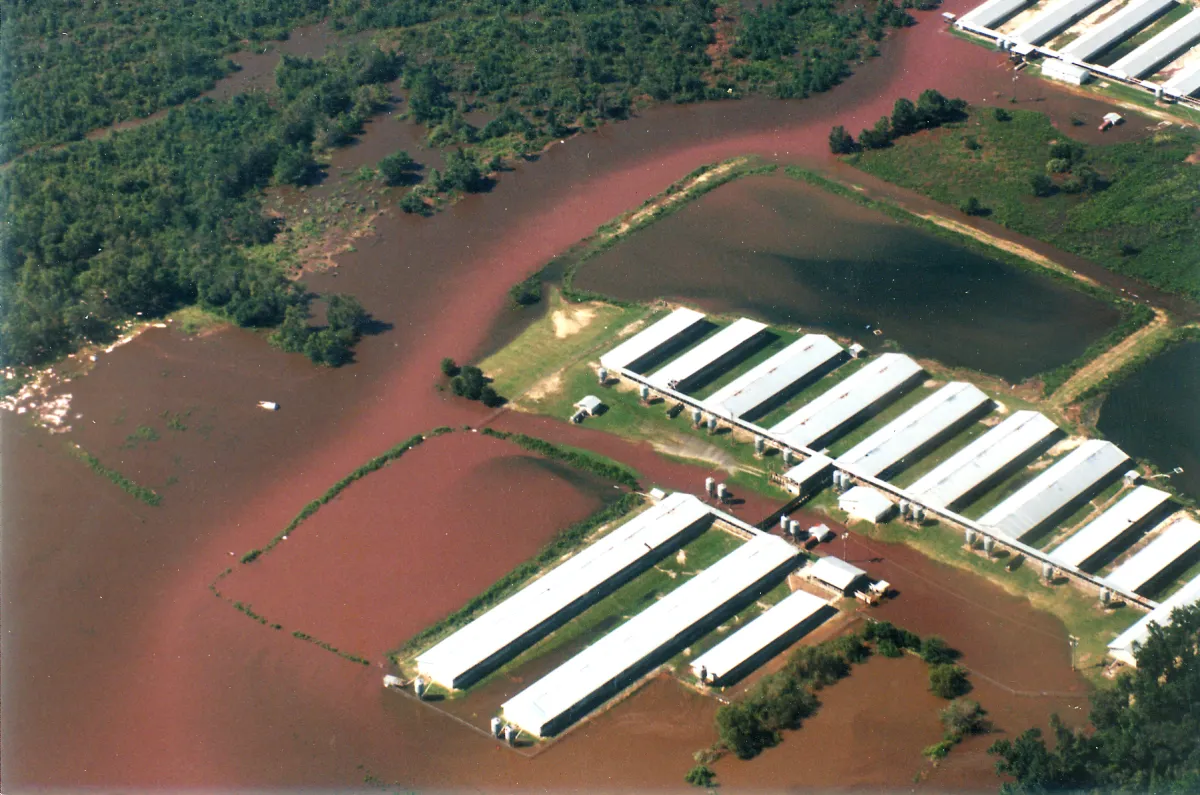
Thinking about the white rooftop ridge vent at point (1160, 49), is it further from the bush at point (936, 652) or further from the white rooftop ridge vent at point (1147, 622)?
the bush at point (936, 652)

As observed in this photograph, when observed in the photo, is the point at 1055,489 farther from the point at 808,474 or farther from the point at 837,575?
the point at 837,575

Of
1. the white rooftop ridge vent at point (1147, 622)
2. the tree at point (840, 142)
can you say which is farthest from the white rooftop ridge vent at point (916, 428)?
the tree at point (840, 142)

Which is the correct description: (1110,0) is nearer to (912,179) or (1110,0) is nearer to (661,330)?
(912,179)

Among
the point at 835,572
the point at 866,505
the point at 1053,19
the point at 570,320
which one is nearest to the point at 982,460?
the point at 866,505

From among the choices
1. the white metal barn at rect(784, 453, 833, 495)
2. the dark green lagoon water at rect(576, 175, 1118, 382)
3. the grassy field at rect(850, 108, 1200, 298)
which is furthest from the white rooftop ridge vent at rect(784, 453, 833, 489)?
the grassy field at rect(850, 108, 1200, 298)

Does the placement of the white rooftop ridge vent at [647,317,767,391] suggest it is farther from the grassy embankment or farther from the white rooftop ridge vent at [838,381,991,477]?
the white rooftop ridge vent at [838,381,991,477]

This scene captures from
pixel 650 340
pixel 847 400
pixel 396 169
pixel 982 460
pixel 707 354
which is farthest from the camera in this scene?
pixel 396 169
